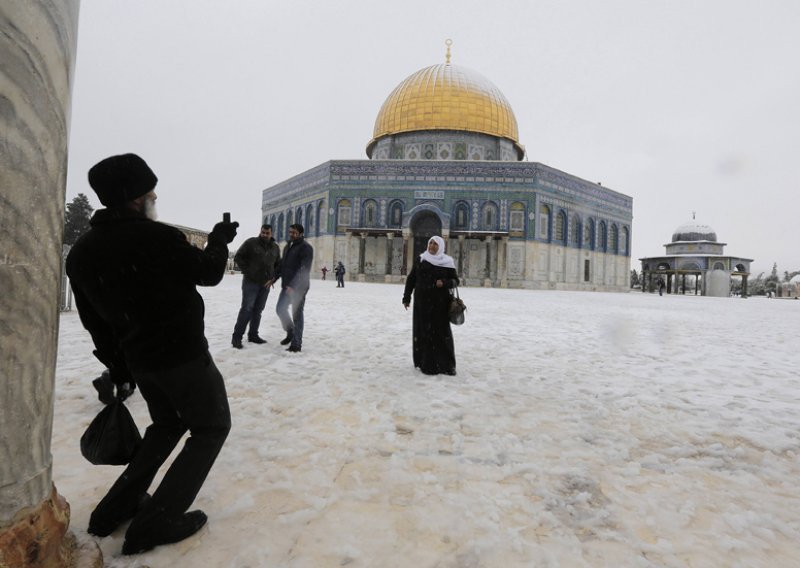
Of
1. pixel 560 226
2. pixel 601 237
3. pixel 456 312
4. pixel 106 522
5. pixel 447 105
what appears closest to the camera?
pixel 106 522

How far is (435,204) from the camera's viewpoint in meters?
27.5

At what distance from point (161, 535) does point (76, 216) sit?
35777 mm

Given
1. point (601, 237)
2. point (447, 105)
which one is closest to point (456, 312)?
point (447, 105)

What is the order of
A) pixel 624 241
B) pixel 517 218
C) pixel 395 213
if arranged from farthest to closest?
1. pixel 624 241
2. pixel 395 213
3. pixel 517 218

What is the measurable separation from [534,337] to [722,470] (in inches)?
157

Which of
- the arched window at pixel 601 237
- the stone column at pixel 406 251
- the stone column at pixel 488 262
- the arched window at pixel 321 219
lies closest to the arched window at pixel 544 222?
the stone column at pixel 488 262

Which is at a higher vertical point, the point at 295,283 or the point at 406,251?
the point at 406,251

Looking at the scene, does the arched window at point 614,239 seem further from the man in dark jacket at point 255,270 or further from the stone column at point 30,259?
the stone column at point 30,259

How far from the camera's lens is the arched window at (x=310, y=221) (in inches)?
1194

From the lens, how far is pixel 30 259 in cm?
124

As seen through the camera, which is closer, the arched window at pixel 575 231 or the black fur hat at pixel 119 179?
the black fur hat at pixel 119 179

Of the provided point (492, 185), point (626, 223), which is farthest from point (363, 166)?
point (626, 223)

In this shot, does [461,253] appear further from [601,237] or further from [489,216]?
[601,237]

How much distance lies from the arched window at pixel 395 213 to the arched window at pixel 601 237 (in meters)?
14.0
